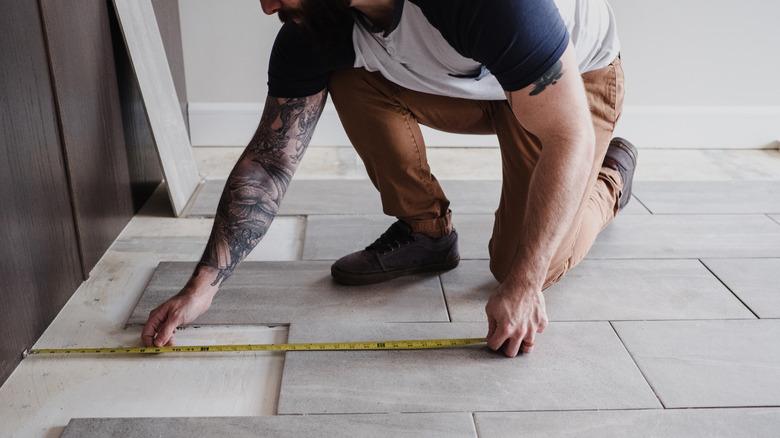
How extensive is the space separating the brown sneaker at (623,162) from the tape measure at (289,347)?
2.94 feet

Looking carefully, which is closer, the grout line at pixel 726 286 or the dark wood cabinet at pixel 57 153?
the dark wood cabinet at pixel 57 153

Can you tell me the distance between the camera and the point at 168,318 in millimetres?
1677

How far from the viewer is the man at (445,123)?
143 centimetres

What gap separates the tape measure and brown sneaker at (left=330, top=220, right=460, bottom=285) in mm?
317

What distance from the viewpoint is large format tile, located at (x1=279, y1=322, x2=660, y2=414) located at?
1.52 meters

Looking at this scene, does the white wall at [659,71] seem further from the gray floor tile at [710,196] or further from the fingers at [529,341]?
the fingers at [529,341]

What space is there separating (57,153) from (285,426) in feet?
3.14

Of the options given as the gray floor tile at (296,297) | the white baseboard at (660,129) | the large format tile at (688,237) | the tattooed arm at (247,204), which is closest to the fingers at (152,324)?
the tattooed arm at (247,204)

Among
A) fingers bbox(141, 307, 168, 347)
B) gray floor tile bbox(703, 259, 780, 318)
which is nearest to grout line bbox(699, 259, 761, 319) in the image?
gray floor tile bbox(703, 259, 780, 318)

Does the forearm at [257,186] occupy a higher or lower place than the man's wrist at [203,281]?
higher

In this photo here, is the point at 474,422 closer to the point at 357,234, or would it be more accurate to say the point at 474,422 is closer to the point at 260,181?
the point at 260,181

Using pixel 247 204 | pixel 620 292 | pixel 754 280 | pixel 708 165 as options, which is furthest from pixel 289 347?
pixel 708 165

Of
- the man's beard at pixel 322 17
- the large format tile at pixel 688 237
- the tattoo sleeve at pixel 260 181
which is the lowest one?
the large format tile at pixel 688 237

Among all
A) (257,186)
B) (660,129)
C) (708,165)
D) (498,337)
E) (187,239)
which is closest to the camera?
(498,337)
